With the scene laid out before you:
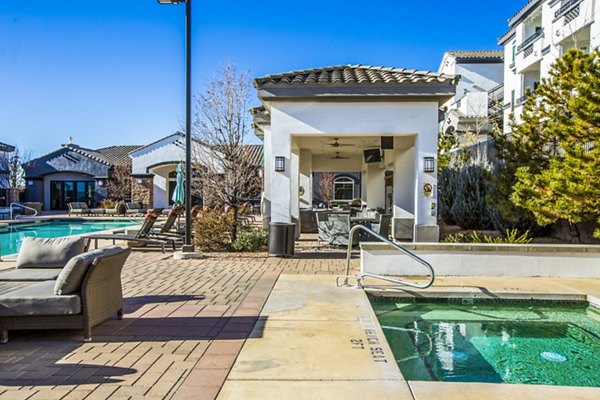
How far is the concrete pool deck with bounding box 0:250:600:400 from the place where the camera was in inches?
136

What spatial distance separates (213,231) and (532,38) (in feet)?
74.2

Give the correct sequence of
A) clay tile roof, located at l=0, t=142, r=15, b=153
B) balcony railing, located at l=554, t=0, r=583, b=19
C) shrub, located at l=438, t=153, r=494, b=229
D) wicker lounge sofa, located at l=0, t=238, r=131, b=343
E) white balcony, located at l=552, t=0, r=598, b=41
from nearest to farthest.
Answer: wicker lounge sofa, located at l=0, t=238, r=131, b=343 → shrub, located at l=438, t=153, r=494, b=229 → white balcony, located at l=552, t=0, r=598, b=41 → balcony railing, located at l=554, t=0, r=583, b=19 → clay tile roof, located at l=0, t=142, r=15, b=153

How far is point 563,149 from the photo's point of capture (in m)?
9.56

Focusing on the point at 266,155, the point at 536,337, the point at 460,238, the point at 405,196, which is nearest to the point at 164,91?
the point at 266,155

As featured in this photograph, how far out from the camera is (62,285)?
4555 millimetres

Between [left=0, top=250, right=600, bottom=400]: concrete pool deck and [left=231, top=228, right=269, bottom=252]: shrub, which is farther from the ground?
[left=231, top=228, right=269, bottom=252]: shrub

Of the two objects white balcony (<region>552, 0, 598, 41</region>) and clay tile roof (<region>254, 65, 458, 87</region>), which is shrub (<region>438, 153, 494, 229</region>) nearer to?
clay tile roof (<region>254, 65, 458, 87</region>)

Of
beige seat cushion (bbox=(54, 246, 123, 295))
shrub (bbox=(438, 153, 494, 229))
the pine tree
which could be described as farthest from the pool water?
shrub (bbox=(438, 153, 494, 229))

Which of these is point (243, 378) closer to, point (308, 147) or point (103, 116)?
point (308, 147)

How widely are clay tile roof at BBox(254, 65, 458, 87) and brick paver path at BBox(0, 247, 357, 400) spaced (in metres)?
6.36

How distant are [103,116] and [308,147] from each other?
49.1 ft

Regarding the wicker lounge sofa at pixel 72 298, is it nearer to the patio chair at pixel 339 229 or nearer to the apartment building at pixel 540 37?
the patio chair at pixel 339 229

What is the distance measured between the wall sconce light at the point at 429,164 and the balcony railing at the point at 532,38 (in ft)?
56.2

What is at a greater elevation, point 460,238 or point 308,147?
point 308,147
